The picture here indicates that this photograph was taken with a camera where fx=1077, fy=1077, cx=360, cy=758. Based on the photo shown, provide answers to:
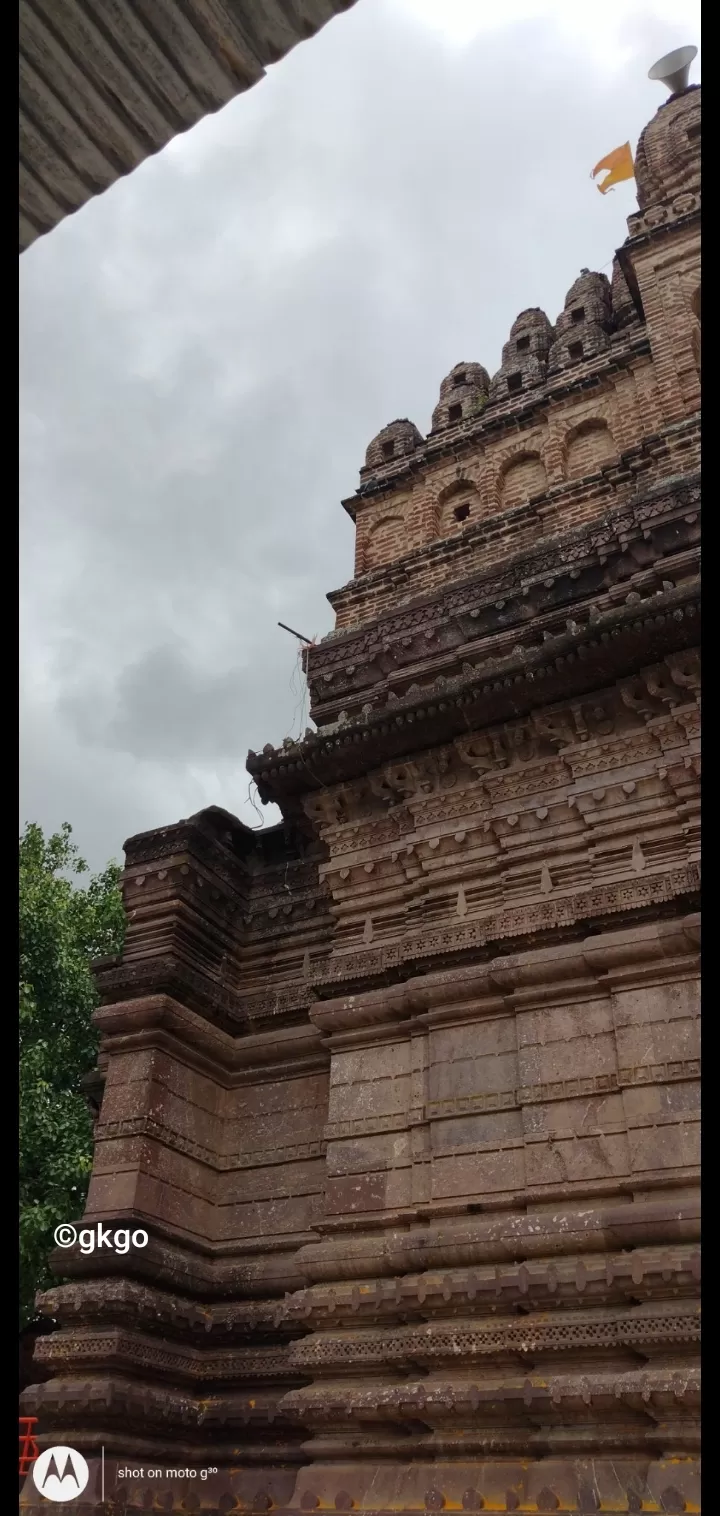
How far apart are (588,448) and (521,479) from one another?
977mm

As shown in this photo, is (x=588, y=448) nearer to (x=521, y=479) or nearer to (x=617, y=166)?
(x=521, y=479)

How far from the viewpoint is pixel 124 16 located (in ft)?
7.73

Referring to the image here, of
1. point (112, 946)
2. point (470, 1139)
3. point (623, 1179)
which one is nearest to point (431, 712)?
point (470, 1139)

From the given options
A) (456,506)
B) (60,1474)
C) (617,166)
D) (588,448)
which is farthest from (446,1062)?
(617,166)

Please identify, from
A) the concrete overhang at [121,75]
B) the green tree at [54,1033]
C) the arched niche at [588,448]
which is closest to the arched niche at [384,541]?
the arched niche at [588,448]

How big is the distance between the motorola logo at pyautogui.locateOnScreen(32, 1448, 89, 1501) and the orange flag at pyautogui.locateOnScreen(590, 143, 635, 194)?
49.5ft

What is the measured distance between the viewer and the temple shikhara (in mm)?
7082

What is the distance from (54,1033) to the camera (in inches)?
771

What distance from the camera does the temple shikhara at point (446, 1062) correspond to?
708 centimetres

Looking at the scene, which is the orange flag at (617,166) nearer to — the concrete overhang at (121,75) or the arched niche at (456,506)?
the arched niche at (456,506)

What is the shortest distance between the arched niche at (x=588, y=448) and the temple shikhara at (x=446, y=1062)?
8 centimetres

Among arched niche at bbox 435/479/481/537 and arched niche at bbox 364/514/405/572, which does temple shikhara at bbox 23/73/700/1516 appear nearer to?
arched niche at bbox 435/479/481/537

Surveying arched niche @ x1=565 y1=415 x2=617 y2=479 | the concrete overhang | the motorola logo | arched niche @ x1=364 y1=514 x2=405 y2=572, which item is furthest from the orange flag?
the motorola logo
